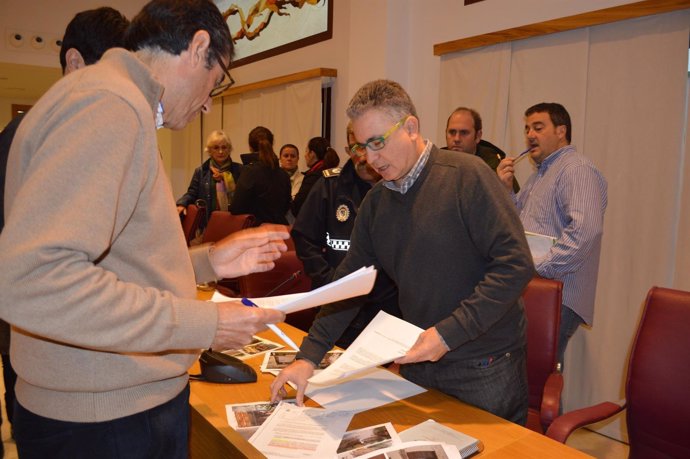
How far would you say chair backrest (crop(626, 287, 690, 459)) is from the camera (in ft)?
5.29

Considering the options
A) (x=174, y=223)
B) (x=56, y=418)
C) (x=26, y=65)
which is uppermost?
(x=26, y=65)

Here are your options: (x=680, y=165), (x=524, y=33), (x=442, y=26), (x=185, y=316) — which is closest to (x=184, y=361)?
(x=185, y=316)

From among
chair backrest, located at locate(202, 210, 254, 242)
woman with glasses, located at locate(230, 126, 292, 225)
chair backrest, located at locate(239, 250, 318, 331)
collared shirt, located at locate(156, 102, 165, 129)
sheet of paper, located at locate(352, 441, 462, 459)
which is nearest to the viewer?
collared shirt, located at locate(156, 102, 165, 129)

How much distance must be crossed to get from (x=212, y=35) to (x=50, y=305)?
0.57m

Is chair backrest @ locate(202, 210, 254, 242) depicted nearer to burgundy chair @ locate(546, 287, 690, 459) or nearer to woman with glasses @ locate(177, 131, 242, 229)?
woman with glasses @ locate(177, 131, 242, 229)

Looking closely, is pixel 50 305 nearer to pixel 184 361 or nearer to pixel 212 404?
pixel 184 361

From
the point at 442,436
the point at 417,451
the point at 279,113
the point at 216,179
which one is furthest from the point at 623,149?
the point at 279,113

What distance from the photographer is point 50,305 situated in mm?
736

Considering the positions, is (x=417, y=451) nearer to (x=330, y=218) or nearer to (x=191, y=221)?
(x=330, y=218)

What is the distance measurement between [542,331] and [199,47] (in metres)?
1.60

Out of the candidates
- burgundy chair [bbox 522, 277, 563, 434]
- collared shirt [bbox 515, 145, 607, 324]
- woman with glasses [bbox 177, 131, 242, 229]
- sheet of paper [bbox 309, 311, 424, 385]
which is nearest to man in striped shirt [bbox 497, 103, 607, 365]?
collared shirt [bbox 515, 145, 607, 324]

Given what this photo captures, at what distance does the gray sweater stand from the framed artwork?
4.58 m

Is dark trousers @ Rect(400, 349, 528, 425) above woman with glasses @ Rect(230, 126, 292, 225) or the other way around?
the other way around

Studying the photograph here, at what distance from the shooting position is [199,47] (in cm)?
102
